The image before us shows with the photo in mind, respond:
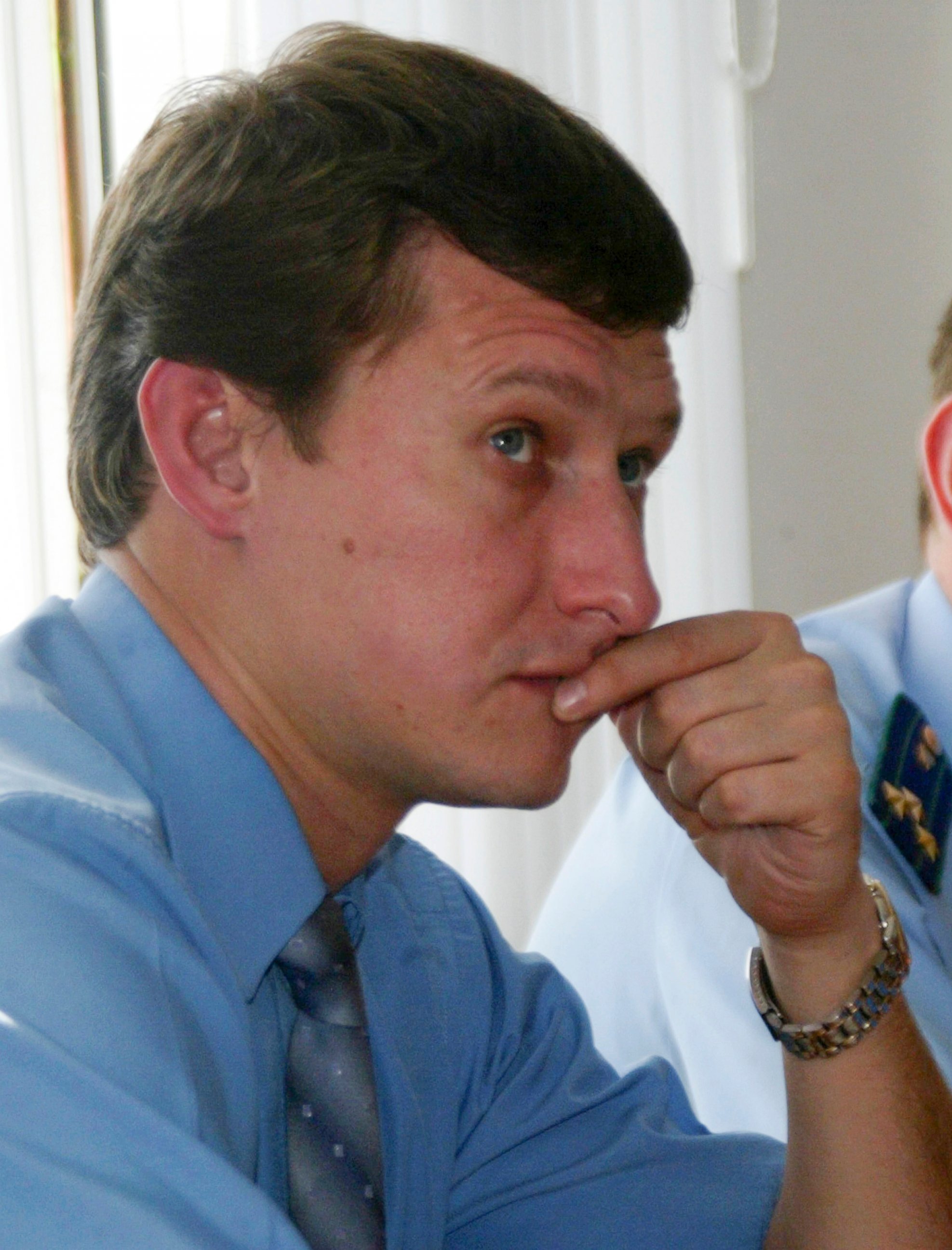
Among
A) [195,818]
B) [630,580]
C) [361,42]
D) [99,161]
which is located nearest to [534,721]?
[630,580]

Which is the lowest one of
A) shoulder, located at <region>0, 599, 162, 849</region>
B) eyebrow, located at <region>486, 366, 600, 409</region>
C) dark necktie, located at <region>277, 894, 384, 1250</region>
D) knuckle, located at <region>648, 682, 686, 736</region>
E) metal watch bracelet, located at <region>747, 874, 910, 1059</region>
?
metal watch bracelet, located at <region>747, 874, 910, 1059</region>

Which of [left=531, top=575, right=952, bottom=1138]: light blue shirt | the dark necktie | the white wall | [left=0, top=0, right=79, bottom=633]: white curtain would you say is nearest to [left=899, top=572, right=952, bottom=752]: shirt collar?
[left=531, top=575, right=952, bottom=1138]: light blue shirt

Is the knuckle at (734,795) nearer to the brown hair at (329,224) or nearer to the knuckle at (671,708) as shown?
the knuckle at (671,708)

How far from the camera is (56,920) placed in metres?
0.68

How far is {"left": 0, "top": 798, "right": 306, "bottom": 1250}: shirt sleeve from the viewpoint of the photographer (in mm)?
598

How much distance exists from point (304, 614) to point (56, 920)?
0.33 m

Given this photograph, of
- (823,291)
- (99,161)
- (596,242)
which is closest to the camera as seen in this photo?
(596,242)

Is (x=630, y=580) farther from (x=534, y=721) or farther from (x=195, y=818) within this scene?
(x=195, y=818)

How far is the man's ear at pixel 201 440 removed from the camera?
3.22 ft

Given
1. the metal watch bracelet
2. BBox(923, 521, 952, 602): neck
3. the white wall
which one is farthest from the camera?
the white wall

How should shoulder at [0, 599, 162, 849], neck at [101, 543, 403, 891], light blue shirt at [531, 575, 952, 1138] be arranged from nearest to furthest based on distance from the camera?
shoulder at [0, 599, 162, 849]
neck at [101, 543, 403, 891]
light blue shirt at [531, 575, 952, 1138]

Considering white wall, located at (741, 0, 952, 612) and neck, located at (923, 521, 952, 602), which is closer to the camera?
neck, located at (923, 521, 952, 602)

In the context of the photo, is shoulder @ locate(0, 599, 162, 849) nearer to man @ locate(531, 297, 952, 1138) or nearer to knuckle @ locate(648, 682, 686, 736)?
knuckle @ locate(648, 682, 686, 736)

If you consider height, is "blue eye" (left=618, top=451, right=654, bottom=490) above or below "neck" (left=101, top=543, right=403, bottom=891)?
above
